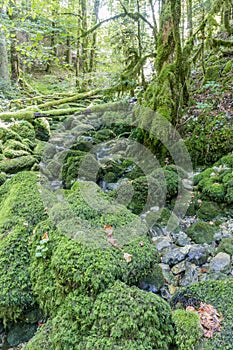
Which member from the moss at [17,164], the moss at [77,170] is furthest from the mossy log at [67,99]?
the moss at [77,170]

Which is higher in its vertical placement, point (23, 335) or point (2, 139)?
point (2, 139)

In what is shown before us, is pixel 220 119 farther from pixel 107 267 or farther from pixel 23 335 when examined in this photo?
pixel 23 335

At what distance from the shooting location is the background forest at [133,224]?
1.94m

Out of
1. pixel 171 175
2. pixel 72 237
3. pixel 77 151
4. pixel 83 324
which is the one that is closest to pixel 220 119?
pixel 171 175

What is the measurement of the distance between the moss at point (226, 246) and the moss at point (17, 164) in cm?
382

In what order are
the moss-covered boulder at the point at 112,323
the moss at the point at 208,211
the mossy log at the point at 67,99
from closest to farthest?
1. the moss-covered boulder at the point at 112,323
2. the moss at the point at 208,211
3. the mossy log at the point at 67,99

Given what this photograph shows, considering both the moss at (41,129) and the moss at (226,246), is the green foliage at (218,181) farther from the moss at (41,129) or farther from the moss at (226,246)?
the moss at (41,129)

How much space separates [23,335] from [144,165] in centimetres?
349

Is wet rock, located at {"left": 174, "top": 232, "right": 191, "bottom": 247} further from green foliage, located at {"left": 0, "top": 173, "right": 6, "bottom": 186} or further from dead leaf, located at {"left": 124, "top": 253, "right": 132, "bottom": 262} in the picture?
green foliage, located at {"left": 0, "top": 173, "right": 6, "bottom": 186}

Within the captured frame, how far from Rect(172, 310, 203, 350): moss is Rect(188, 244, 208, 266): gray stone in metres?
0.95

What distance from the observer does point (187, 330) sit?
1.87m

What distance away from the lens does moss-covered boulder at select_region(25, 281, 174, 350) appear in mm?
1783

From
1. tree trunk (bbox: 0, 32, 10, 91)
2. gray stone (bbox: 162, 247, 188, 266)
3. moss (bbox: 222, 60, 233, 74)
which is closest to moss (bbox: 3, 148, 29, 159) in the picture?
gray stone (bbox: 162, 247, 188, 266)

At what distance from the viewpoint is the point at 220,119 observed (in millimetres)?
4902
